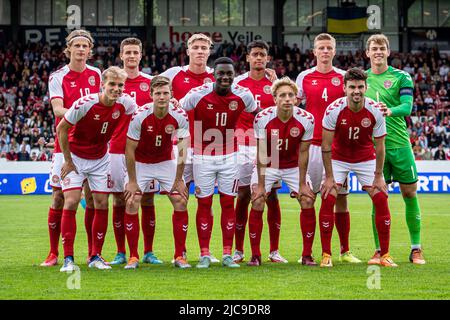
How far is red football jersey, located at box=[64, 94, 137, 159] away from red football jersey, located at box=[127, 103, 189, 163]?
19cm

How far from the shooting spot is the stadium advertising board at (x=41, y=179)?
23.6 metres

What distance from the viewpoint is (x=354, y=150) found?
353 inches

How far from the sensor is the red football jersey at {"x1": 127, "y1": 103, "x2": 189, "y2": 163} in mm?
8594

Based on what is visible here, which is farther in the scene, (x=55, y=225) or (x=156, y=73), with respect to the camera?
(x=156, y=73)

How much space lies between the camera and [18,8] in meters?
39.2

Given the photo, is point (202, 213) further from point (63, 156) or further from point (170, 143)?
point (63, 156)

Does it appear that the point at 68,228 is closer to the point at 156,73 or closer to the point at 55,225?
the point at 55,225

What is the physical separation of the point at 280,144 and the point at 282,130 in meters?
0.15

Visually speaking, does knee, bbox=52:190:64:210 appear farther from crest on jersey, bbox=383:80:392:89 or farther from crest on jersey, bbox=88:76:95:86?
crest on jersey, bbox=383:80:392:89

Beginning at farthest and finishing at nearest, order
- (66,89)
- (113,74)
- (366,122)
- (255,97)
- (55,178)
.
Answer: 1. (255,97)
2. (66,89)
3. (55,178)
4. (366,122)
5. (113,74)

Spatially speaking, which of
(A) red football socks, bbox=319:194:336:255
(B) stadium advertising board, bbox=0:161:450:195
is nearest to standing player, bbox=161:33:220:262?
(A) red football socks, bbox=319:194:336:255

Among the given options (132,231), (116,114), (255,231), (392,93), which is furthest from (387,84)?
(132,231)

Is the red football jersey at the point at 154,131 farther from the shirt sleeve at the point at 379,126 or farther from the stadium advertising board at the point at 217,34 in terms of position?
the stadium advertising board at the point at 217,34
